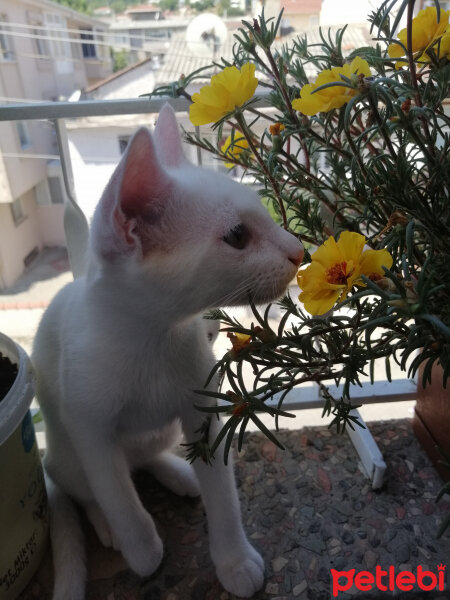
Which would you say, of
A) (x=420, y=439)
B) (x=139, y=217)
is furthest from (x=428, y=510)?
(x=139, y=217)

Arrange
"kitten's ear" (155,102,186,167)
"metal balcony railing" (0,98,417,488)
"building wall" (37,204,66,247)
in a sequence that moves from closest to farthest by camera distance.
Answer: "kitten's ear" (155,102,186,167), "metal balcony railing" (0,98,417,488), "building wall" (37,204,66,247)

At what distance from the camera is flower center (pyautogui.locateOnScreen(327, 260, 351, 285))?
0.45 m

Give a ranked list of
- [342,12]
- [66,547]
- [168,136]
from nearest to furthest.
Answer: [168,136] → [66,547] → [342,12]

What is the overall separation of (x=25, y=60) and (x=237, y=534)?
3117mm

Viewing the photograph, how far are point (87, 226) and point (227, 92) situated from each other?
0.51 m

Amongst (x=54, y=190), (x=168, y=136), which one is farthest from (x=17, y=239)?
(x=168, y=136)

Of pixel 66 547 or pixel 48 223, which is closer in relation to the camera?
pixel 66 547

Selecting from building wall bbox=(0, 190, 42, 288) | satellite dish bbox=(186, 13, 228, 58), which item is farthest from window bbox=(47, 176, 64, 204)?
satellite dish bbox=(186, 13, 228, 58)

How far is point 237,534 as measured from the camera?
2.52 feet

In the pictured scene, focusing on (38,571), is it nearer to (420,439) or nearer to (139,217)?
(139,217)

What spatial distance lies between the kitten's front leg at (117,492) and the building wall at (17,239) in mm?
2186

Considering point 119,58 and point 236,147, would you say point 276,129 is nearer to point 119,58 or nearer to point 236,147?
point 236,147

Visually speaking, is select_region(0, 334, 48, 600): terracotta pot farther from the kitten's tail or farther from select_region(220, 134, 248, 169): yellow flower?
select_region(220, 134, 248, 169): yellow flower

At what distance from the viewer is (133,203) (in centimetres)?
53
